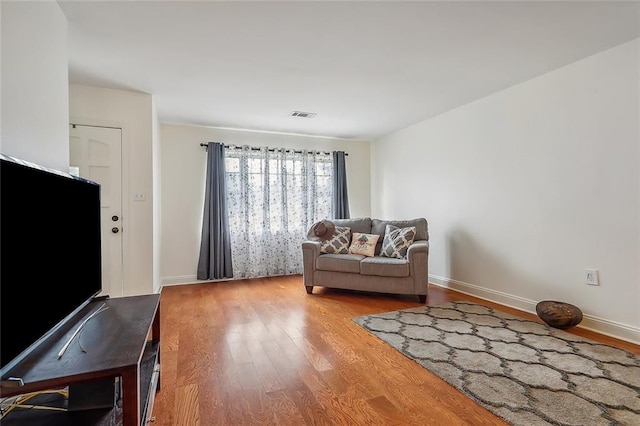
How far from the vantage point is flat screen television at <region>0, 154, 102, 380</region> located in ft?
3.01

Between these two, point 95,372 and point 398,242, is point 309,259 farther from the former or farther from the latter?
point 95,372

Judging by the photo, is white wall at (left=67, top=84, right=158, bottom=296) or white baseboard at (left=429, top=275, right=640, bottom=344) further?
white wall at (left=67, top=84, right=158, bottom=296)

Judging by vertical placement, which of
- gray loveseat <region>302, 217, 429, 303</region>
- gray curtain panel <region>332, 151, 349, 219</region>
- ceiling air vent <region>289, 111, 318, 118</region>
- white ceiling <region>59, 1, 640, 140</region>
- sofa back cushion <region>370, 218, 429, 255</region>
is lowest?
gray loveseat <region>302, 217, 429, 303</region>

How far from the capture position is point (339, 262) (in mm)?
3863

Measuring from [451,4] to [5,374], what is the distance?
2.63m

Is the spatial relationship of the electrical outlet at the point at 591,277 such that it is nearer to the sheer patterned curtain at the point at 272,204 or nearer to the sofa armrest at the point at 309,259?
the sofa armrest at the point at 309,259

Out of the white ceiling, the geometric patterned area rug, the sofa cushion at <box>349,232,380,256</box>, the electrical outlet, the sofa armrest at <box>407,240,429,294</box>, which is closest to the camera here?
the geometric patterned area rug

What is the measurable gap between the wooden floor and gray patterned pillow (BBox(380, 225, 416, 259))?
0.64m

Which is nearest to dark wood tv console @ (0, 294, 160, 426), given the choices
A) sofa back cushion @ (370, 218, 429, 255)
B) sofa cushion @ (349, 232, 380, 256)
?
sofa cushion @ (349, 232, 380, 256)

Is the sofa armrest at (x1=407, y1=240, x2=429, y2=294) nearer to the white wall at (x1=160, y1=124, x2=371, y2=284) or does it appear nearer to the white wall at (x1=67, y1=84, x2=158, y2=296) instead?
the white wall at (x1=67, y1=84, x2=158, y2=296)

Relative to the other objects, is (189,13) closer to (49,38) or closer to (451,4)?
(49,38)

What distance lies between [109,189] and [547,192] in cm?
431

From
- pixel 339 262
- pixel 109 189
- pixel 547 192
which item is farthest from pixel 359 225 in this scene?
pixel 109 189

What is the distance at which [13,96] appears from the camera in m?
1.40
